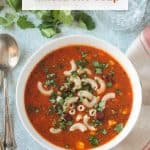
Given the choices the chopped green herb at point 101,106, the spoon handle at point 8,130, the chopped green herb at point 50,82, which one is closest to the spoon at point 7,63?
the spoon handle at point 8,130

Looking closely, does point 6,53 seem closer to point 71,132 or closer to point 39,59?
point 39,59

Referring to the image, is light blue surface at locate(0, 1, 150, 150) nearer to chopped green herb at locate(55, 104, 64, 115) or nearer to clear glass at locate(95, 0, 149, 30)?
clear glass at locate(95, 0, 149, 30)

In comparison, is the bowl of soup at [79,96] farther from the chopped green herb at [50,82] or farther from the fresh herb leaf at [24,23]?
the fresh herb leaf at [24,23]

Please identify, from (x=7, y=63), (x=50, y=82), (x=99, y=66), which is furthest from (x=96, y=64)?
(x=7, y=63)

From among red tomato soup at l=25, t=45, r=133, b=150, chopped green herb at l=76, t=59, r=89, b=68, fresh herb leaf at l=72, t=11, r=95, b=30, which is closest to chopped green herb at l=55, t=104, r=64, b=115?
red tomato soup at l=25, t=45, r=133, b=150

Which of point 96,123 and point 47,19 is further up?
point 47,19

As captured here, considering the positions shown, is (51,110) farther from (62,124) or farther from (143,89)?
(143,89)

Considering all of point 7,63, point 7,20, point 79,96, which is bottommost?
point 79,96
